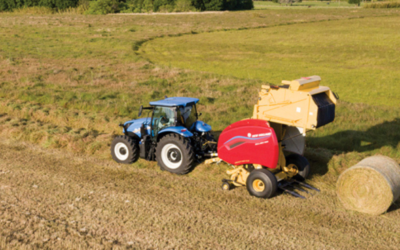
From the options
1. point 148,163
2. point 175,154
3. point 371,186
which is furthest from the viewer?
point 148,163

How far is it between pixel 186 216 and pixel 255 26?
59.1 meters

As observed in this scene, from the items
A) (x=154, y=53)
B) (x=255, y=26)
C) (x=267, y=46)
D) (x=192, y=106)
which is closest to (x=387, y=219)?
(x=192, y=106)

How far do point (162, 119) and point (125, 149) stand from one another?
168 cm

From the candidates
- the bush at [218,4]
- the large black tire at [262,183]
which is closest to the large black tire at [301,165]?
the large black tire at [262,183]

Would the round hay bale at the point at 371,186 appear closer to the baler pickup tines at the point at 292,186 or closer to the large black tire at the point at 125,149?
the baler pickup tines at the point at 292,186

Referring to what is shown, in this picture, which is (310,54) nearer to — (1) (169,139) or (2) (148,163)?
(2) (148,163)

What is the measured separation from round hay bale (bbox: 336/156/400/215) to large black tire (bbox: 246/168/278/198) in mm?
1623

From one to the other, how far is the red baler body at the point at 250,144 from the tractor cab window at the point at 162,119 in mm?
1911

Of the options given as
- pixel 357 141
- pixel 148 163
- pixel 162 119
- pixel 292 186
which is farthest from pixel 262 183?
pixel 357 141

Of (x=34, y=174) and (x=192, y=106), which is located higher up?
(x=192, y=106)

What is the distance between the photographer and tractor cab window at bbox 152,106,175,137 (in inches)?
453

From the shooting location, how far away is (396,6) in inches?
3019

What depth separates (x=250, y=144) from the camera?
967cm

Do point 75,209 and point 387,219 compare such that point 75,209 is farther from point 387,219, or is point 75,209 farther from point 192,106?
point 387,219
